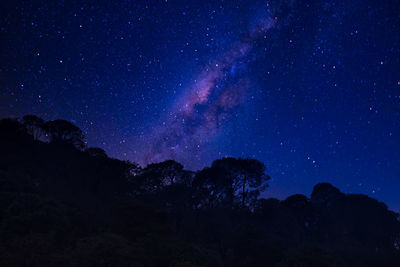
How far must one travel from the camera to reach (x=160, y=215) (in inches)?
771

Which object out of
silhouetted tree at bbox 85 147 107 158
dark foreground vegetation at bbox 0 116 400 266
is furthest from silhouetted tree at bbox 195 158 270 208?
silhouetted tree at bbox 85 147 107 158

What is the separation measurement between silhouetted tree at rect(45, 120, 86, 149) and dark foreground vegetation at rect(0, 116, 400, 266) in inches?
6.9

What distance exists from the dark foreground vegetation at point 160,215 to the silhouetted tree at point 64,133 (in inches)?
6.9

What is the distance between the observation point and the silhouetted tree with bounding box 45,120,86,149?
156 feet

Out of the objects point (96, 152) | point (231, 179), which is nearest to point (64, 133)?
point (96, 152)

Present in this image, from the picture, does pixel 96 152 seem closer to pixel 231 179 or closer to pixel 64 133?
pixel 64 133

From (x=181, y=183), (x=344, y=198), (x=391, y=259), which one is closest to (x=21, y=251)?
(x=391, y=259)

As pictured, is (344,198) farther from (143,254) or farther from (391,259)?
(143,254)

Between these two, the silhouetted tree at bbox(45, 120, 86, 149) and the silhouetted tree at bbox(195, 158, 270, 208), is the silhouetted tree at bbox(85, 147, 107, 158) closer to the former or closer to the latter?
the silhouetted tree at bbox(45, 120, 86, 149)

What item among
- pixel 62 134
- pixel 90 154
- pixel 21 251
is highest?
pixel 62 134

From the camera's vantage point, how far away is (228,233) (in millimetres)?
29109

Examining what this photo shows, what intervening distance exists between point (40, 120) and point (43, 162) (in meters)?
10.4

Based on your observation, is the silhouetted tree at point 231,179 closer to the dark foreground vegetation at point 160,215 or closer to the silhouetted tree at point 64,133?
the dark foreground vegetation at point 160,215

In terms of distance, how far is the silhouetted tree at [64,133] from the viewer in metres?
47.6
